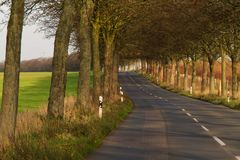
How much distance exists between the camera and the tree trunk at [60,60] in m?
16.8

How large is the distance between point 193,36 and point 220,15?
19131 millimetres

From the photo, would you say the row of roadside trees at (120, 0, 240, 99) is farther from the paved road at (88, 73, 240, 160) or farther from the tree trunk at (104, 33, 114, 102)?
the paved road at (88, 73, 240, 160)

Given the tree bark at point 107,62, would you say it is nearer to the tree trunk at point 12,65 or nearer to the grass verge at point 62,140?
the grass verge at point 62,140

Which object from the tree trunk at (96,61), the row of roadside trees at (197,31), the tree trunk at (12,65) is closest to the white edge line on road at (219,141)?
the tree trunk at (12,65)

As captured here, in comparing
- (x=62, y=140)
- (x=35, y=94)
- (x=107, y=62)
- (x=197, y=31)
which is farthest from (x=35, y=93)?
(x=62, y=140)

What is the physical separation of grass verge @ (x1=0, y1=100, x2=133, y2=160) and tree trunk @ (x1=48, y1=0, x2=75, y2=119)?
1.91 ft

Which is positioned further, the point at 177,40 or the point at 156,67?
the point at 156,67

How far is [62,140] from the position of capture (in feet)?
41.4

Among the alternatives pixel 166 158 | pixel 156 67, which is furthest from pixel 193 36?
pixel 156 67

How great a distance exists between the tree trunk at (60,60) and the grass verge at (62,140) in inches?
22.9

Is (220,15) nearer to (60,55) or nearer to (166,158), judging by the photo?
(60,55)

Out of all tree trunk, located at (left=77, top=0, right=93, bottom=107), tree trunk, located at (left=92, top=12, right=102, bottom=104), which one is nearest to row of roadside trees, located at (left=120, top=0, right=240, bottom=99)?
tree trunk, located at (left=92, top=12, right=102, bottom=104)

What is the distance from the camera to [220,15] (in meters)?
27.0

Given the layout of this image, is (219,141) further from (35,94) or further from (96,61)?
(35,94)
